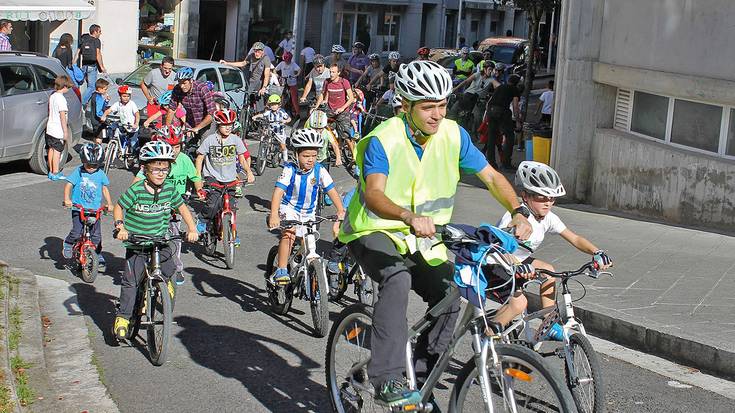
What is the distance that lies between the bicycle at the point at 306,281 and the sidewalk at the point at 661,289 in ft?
7.78

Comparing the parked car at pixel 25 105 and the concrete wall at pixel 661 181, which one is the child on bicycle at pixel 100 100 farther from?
the concrete wall at pixel 661 181

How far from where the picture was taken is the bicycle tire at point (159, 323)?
7.95 metres

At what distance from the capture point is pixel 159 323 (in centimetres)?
814

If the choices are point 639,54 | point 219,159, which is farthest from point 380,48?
point 219,159

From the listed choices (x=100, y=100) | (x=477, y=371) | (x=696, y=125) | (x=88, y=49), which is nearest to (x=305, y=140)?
(x=477, y=371)

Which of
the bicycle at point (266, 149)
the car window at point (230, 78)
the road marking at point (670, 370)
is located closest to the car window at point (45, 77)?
the bicycle at point (266, 149)

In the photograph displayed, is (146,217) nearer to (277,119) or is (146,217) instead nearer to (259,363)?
(259,363)

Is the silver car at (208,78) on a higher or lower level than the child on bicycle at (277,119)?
higher

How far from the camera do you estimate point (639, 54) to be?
15172 millimetres

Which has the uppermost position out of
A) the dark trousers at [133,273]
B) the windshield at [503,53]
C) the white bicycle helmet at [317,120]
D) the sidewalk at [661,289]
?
the windshield at [503,53]

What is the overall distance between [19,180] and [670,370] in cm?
1104

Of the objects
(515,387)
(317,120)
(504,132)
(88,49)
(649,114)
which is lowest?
(515,387)

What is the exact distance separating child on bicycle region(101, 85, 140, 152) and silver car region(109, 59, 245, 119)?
1.64 m

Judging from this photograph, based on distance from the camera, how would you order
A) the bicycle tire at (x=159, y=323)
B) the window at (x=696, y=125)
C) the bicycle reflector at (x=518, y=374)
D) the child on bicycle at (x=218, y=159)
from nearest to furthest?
the bicycle reflector at (x=518, y=374) → the bicycle tire at (x=159, y=323) → the child on bicycle at (x=218, y=159) → the window at (x=696, y=125)
